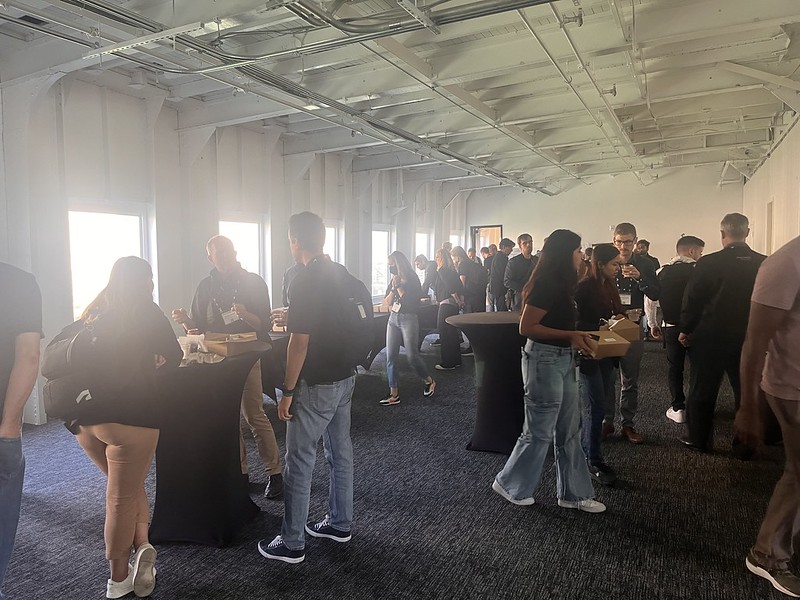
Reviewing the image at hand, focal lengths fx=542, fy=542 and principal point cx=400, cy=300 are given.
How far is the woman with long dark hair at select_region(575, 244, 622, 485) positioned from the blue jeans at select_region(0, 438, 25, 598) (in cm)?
266

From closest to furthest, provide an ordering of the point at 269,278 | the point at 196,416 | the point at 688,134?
1. the point at 196,416
2. the point at 269,278
3. the point at 688,134

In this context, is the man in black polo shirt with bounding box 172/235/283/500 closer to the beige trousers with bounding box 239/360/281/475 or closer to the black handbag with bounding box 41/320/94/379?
the beige trousers with bounding box 239/360/281/475

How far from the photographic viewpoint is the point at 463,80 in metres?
4.56

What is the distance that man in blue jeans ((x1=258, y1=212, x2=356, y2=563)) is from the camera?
88.6 inches

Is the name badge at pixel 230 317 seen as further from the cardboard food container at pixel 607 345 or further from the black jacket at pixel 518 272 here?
the black jacket at pixel 518 272

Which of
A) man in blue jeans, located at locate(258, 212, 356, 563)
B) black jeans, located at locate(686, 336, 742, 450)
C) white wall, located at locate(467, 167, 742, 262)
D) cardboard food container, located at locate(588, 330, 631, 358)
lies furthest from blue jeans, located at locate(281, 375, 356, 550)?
white wall, located at locate(467, 167, 742, 262)

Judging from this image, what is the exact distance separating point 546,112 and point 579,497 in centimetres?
482

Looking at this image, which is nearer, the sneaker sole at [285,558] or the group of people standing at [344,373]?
the group of people standing at [344,373]

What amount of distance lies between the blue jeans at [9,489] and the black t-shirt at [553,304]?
6.88 ft

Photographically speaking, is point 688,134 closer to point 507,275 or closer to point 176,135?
point 507,275

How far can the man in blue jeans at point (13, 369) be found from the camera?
165 cm

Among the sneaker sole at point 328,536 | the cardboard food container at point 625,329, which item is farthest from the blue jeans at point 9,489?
the cardboard food container at point 625,329

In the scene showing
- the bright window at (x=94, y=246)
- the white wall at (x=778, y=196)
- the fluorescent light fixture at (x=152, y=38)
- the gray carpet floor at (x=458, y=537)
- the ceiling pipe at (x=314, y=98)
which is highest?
the ceiling pipe at (x=314, y=98)

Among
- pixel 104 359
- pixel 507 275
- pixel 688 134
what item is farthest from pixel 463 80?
pixel 688 134
